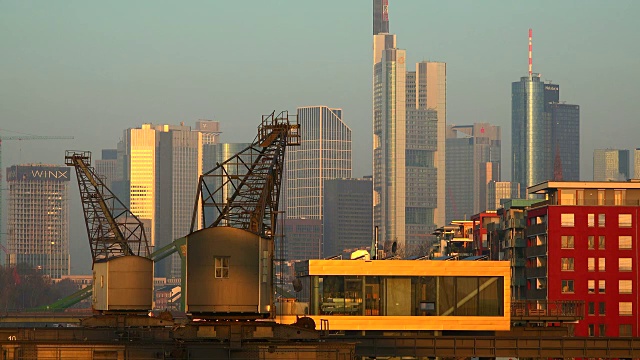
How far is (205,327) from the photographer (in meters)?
72.4

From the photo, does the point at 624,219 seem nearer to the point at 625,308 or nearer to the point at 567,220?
the point at 567,220

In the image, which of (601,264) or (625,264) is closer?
(601,264)

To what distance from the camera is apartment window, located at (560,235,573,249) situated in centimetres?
17225

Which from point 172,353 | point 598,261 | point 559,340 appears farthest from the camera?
point 598,261

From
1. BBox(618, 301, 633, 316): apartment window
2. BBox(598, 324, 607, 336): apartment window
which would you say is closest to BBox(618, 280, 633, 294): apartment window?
BBox(618, 301, 633, 316): apartment window

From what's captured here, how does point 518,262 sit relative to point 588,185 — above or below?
below

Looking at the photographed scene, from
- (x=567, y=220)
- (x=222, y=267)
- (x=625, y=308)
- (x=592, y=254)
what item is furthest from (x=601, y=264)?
(x=222, y=267)

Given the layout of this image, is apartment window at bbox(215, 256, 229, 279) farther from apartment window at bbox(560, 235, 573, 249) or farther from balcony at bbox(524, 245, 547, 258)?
balcony at bbox(524, 245, 547, 258)

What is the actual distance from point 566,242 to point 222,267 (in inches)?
4193

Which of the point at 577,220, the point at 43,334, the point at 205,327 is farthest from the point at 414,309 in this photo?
the point at 577,220

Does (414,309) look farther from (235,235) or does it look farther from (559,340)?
(235,235)

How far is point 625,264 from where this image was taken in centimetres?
17300

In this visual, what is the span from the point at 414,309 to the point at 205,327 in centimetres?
3772

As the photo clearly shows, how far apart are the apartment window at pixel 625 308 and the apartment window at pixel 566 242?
9097mm
